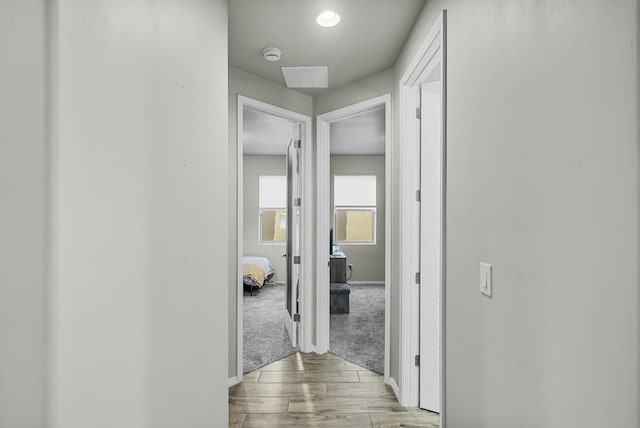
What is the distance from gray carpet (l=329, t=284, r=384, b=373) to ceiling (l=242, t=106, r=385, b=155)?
95.0 inches

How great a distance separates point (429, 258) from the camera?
7.84 feet

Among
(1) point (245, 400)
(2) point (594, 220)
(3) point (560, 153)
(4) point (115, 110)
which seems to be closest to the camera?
(2) point (594, 220)

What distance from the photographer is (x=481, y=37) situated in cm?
126

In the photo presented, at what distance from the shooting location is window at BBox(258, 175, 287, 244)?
7156 millimetres

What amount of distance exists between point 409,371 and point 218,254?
1614 millimetres

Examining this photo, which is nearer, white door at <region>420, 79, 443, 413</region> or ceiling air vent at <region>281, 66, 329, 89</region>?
white door at <region>420, 79, 443, 413</region>

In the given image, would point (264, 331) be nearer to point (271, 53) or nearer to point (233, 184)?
point (233, 184)

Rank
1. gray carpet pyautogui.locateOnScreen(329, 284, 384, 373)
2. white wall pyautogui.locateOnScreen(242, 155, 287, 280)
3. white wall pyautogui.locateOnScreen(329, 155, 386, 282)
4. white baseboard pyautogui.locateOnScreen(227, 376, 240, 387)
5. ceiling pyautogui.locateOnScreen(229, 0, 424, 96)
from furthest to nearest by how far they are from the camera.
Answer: white wall pyautogui.locateOnScreen(242, 155, 287, 280)
white wall pyautogui.locateOnScreen(329, 155, 386, 282)
gray carpet pyautogui.locateOnScreen(329, 284, 384, 373)
white baseboard pyautogui.locateOnScreen(227, 376, 240, 387)
ceiling pyautogui.locateOnScreen(229, 0, 424, 96)

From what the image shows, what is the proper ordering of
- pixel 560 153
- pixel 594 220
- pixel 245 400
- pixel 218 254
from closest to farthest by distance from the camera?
pixel 594 220 < pixel 560 153 < pixel 218 254 < pixel 245 400

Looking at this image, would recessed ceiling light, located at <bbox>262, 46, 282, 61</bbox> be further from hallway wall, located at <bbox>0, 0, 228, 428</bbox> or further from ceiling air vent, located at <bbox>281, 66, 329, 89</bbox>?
hallway wall, located at <bbox>0, 0, 228, 428</bbox>

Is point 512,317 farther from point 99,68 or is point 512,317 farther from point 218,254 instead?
point 99,68

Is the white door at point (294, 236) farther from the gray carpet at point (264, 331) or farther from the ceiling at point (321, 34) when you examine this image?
the ceiling at point (321, 34)

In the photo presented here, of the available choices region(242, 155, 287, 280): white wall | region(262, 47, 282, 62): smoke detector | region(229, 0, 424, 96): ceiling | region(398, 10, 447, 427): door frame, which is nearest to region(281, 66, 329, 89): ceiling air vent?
region(229, 0, 424, 96): ceiling

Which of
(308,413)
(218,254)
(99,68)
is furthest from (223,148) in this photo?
(308,413)
